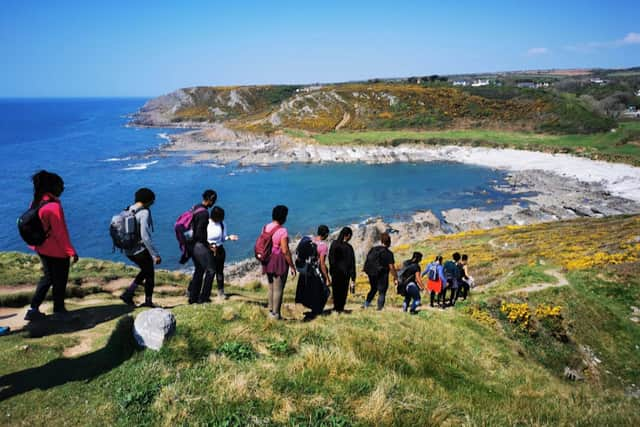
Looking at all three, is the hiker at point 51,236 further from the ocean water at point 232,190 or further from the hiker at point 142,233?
the ocean water at point 232,190

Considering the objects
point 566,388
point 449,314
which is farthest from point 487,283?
point 566,388

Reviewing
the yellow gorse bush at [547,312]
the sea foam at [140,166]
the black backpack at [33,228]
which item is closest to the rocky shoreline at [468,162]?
the sea foam at [140,166]

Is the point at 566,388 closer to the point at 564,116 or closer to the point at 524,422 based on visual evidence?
the point at 524,422

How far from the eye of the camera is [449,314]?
10016 mm

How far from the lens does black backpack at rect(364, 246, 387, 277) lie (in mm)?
A: 8875

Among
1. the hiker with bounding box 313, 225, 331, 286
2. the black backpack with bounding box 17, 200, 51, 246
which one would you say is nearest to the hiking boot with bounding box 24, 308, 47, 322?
the black backpack with bounding box 17, 200, 51, 246

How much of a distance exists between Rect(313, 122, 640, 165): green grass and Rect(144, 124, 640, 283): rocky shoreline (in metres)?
3.08

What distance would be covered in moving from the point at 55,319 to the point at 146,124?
153661mm

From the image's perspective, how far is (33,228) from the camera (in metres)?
5.94

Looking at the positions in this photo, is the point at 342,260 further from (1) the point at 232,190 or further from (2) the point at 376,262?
(1) the point at 232,190

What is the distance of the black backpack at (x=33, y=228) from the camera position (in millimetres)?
5898

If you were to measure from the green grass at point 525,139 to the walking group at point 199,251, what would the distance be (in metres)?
67.7

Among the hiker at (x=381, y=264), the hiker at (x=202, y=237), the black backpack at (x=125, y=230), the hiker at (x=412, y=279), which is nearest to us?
the black backpack at (x=125, y=230)

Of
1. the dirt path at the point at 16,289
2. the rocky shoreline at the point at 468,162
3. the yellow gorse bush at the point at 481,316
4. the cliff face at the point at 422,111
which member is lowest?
the rocky shoreline at the point at 468,162
